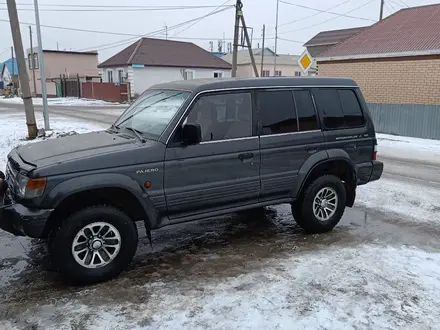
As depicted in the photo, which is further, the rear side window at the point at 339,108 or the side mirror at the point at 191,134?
the rear side window at the point at 339,108

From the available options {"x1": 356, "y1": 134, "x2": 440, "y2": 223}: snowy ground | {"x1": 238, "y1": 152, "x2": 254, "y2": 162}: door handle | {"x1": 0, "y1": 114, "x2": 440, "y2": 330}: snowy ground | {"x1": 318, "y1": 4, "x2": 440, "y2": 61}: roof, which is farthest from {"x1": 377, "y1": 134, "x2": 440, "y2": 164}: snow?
{"x1": 238, "y1": 152, "x2": 254, "y2": 162}: door handle

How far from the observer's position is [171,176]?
4203 millimetres

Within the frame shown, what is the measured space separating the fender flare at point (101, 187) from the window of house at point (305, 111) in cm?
209

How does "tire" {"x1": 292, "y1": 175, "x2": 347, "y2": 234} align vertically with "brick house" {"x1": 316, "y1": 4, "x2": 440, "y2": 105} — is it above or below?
below

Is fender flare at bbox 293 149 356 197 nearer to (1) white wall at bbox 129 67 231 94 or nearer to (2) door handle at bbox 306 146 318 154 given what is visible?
(2) door handle at bbox 306 146 318 154

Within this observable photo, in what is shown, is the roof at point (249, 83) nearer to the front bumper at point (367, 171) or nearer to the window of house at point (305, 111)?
the window of house at point (305, 111)

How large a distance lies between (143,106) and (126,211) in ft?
4.82

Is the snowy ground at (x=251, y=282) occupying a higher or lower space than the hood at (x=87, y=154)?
lower

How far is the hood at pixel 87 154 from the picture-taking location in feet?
12.4

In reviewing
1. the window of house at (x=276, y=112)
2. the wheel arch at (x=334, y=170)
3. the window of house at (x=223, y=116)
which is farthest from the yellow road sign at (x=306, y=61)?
the window of house at (x=223, y=116)

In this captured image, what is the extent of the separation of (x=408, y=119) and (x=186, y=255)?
525 inches

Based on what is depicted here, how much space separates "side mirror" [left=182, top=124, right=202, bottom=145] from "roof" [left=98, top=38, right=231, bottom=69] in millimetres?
33287

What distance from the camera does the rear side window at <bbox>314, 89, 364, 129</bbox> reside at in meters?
5.23

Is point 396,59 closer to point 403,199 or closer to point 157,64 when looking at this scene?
point 403,199
